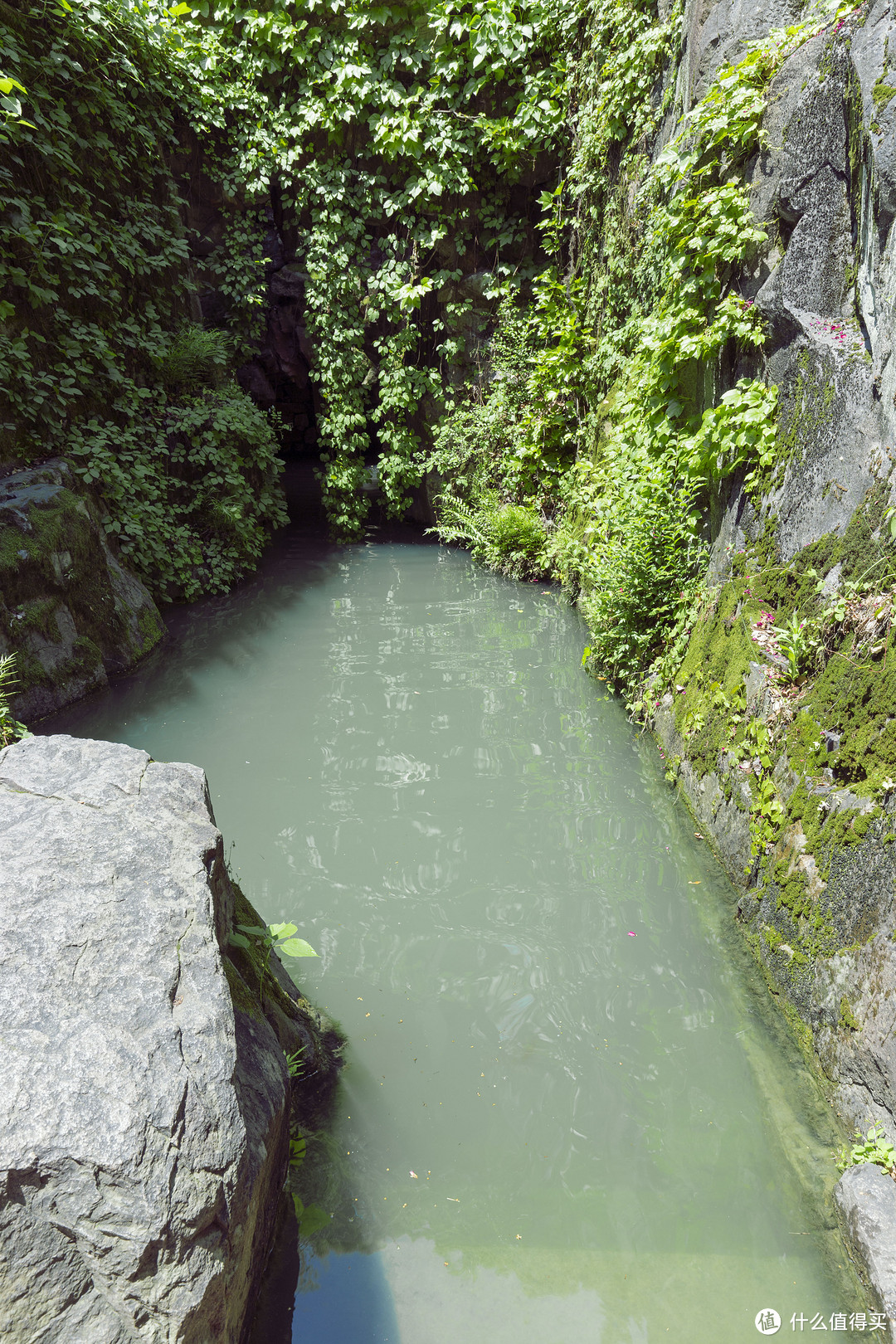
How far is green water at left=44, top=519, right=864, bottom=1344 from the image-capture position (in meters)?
2.14

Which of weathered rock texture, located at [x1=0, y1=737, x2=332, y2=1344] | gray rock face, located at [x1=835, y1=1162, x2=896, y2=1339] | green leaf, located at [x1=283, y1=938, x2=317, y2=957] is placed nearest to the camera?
weathered rock texture, located at [x1=0, y1=737, x2=332, y2=1344]

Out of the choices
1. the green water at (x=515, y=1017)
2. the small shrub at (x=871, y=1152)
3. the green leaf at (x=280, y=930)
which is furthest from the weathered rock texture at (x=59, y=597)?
the small shrub at (x=871, y=1152)

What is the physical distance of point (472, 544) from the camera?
9852mm

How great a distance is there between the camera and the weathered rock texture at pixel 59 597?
5352 mm

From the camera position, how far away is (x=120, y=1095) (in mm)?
1516

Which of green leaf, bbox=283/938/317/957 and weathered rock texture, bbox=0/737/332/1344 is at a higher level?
weathered rock texture, bbox=0/737/332/1344

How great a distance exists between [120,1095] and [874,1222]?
6.88ft

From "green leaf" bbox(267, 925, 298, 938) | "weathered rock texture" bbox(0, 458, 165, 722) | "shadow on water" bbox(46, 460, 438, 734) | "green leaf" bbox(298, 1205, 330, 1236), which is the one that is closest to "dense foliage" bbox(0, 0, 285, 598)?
"shadow on water" bbox(46, 460, 438, 734)

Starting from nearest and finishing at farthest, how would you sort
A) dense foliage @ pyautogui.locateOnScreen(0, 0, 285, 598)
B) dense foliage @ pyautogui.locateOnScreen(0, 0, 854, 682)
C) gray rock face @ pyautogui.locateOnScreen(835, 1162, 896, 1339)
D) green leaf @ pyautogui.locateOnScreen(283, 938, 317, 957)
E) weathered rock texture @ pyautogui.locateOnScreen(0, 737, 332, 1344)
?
weathered rock texture @ pyautogui.locateOnScreen(0, 737, 332, 1344)
gray rock face @ pyautogui.locateOnScreen(835, 1162, 896, 1339)
green leaf @ pyautogui.locateOnScreen(283, 938, 317, 957)
dense foliage @ pyautogui.locateOnScreen(0, 0, 854, 682)
dense foliage @ pyautogui.locateOnScreen(0, 0, 285, 598)

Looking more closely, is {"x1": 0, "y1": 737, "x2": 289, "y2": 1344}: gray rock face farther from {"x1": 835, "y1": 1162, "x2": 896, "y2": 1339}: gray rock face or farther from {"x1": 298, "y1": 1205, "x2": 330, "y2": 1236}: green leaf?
{"x1": 835, "y1": 1162, "x2": 896, "y2": 1339}: gray rock face

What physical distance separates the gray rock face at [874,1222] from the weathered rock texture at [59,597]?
5144mm

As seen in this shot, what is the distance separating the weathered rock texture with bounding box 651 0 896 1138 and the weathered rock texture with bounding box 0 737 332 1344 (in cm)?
203

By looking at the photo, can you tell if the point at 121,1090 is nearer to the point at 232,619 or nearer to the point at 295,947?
the point at 295,947

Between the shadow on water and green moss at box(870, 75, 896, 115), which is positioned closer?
green moss at box(870, 75, 896, 115)
